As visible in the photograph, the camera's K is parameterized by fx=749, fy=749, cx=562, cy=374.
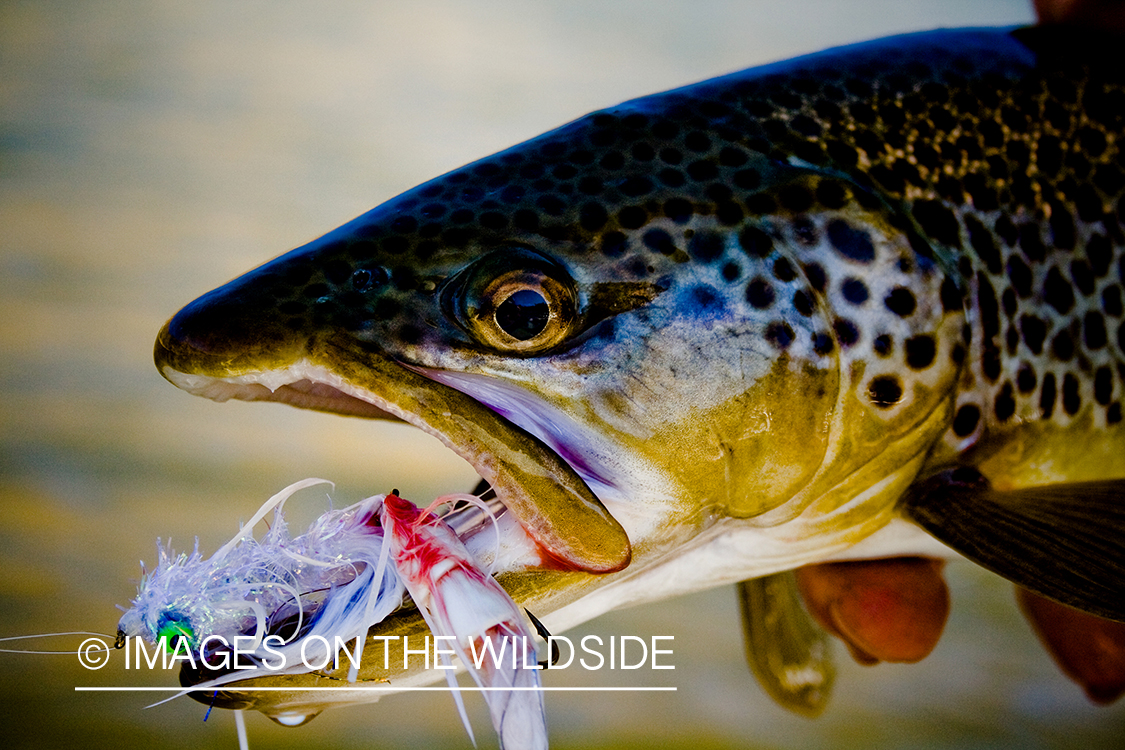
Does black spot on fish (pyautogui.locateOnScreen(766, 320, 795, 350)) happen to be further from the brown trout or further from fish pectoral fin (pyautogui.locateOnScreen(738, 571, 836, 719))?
fish pectoral fin (pyautogui.locateOnScreen(738, 571, 836, 719))

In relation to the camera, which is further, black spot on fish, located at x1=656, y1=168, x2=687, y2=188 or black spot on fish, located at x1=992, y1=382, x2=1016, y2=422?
black spot on fish, located at x1=992, y1=382, x2=1016, y2=422

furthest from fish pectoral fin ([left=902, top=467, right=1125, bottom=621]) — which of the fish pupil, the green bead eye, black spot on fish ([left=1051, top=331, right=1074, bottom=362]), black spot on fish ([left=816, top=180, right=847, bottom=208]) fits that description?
the green bead eye

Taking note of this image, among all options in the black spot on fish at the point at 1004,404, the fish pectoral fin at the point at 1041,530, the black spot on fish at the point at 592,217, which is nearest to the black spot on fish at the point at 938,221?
the black spot on fish at the point at 1004,404

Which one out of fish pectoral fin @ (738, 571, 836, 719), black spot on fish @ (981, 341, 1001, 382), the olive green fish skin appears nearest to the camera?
the olive green fish skin

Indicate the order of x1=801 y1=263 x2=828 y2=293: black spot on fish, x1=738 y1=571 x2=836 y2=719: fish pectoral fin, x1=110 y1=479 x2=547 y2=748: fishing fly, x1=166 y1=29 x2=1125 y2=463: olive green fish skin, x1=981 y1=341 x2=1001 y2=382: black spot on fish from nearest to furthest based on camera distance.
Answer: x1=110 y1=479 x2=547 y2=748: fishing fly < x1=166 y1=29 x2=1125 y2=463: olive green fish skin < x1=801 y1=263 x2=828 y2=293: black spot on fish < x1=981 y1=341 x2=1001 y2=382: black spot on fish < x1=738 y1=571 x2=836 y2=719: fish pectoral fin

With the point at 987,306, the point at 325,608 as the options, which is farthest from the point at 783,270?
the point at 325,608

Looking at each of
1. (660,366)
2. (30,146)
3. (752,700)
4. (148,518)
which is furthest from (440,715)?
(30,146)

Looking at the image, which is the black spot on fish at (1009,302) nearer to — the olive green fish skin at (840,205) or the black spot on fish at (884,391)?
the olive green fish skin at (840,205)
